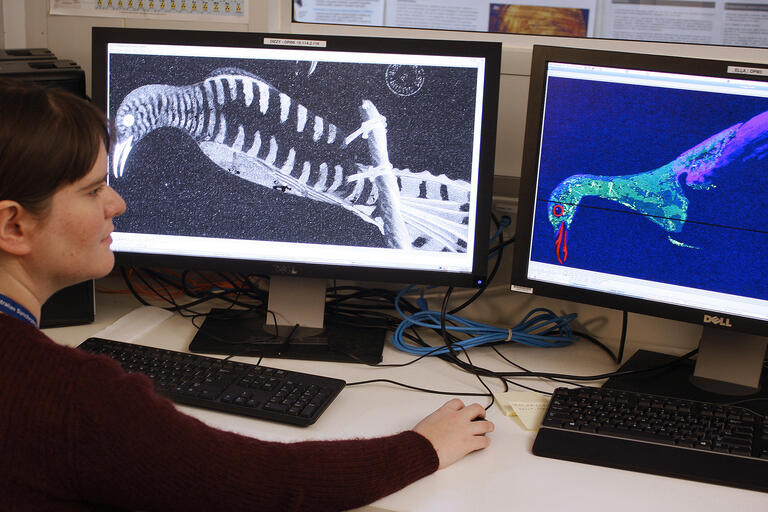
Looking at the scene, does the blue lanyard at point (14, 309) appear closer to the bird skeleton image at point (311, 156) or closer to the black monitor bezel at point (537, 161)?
the bird skeleton image at point (311, 156)

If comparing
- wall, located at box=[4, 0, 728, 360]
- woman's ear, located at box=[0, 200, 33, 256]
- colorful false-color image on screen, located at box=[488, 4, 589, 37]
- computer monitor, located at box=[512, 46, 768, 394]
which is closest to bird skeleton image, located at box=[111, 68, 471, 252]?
computer monitor, located at box=[512, 46, 768, 394]

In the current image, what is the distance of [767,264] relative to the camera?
1.11 m

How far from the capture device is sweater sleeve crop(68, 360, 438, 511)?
783 millimetres

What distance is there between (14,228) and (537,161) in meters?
0.75

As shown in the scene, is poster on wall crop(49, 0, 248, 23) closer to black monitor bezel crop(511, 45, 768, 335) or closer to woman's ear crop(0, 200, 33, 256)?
black monitor bezel crop(511, 45, 768, 335)

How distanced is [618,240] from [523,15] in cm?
157

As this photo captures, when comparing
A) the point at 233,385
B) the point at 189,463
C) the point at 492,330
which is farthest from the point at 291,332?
the point at 189,463

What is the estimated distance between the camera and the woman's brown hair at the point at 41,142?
813mm

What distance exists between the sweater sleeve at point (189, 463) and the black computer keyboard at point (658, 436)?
0.80 feet

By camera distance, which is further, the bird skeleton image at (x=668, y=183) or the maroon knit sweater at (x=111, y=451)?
the bird skeleton image at (x=668, y=183)

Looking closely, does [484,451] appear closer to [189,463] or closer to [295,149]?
[189,463]

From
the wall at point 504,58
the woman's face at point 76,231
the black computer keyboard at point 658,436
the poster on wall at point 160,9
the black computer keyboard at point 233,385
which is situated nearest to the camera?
the woman's face at point 76,231

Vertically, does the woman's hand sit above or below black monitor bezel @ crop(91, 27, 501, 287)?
below

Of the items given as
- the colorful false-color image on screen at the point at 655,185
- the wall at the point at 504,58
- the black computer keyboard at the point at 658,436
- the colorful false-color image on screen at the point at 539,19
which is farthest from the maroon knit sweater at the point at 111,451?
the colorful false-color image on screen at the point at 539,19
